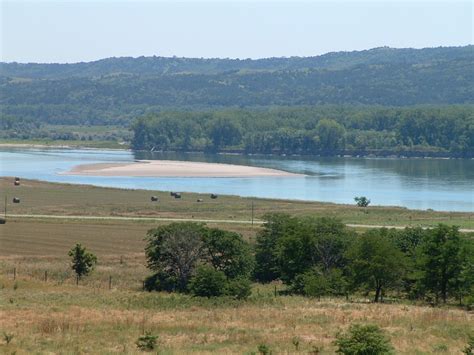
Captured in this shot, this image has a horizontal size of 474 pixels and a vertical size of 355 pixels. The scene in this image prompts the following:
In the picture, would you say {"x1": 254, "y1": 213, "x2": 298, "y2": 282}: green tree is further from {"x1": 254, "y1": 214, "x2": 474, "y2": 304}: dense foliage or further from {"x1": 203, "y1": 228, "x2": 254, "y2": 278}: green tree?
{"x1": 203, "y1": 228, "x2": 254, "y2": 278}: green tree

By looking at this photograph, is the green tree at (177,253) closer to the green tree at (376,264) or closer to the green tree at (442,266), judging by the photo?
the green tree at (376,264)

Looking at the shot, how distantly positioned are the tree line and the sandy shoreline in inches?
3415

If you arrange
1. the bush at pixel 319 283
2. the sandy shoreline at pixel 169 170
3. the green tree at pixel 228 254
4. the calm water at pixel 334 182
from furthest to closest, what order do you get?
the sandy shoreline at pixel 169 170 → the calm water at pixel 334 182 → the green tree at pixel 228 254 → the bush at pixel 319 283

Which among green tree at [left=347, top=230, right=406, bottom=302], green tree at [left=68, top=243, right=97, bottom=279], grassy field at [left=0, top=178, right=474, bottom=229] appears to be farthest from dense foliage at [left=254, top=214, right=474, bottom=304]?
grassy field at [left=0, top=178, right=474, bottom=229]

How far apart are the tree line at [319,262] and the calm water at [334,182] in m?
45.7

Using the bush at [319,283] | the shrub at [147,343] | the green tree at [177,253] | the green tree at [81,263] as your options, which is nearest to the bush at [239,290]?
the bush at [319,283]

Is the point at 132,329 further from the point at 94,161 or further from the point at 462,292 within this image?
the point at 94,161

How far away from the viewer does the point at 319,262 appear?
5028 cm

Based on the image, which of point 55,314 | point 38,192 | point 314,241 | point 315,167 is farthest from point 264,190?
point 55,314

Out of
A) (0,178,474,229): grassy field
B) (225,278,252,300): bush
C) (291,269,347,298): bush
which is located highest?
(225,278,252,300): bush

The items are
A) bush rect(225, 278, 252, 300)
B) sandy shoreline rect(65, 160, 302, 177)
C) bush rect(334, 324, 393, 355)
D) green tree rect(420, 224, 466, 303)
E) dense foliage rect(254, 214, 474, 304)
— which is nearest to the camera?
bush rect(334, 324, 393, 355)

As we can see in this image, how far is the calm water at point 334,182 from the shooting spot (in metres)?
107

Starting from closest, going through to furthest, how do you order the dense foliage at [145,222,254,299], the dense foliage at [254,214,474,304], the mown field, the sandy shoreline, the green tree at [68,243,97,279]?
the mown field
the dense foliage at [254,214,474,304]
the dense foliage at [145,222,254,299]
the green tree at [68,243,97,279]
the sandy shoreline

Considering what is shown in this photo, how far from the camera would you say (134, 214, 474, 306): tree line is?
1759 inches
